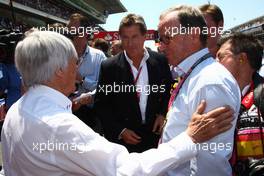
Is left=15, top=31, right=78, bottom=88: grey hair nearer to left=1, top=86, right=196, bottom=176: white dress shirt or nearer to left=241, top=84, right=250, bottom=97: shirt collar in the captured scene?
left=1, top=86, right=196, bottom=176: white dress shirt

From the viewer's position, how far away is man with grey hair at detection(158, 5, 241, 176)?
1913 millimetres

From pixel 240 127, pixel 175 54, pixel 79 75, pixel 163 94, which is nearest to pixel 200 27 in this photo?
pixel 175 54

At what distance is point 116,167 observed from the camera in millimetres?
1573

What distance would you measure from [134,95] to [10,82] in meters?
1.70

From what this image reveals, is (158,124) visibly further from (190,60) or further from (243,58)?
(190,60)

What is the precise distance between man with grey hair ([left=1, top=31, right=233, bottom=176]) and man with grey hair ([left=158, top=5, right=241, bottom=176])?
173mm

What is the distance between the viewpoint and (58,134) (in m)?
1.56

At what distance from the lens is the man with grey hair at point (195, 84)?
191 centimetres

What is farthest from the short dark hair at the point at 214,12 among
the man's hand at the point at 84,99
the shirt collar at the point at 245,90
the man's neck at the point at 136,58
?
the man's hand at the point at 84,99

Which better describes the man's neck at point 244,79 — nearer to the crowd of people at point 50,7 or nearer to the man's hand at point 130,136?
the man's hand at point 130,136

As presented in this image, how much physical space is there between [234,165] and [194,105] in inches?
21.8
